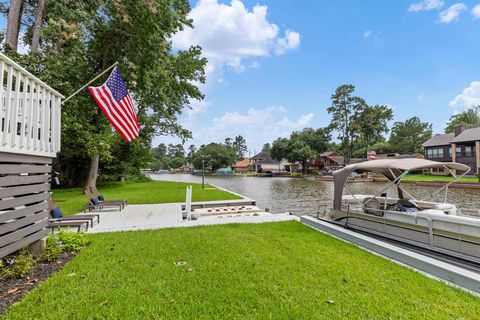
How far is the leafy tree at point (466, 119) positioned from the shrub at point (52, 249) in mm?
71708

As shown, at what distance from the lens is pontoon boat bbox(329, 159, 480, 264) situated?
4.92 metres

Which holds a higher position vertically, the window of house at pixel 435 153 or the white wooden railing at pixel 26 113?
the window of house at pixel 435 153

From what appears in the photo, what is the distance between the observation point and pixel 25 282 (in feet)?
11.7

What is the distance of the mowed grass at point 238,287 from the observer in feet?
9.49

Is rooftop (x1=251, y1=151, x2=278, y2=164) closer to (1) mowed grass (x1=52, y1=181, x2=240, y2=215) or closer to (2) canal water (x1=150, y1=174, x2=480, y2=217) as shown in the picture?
(2) canal water (x1=150, y1=174, x2=480, y2=217)

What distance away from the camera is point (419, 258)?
4379mm

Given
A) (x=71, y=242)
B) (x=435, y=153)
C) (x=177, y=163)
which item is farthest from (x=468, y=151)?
(x=177, y=163)

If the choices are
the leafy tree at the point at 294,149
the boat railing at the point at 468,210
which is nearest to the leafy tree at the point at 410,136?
the leafy tree at the point at 294,149

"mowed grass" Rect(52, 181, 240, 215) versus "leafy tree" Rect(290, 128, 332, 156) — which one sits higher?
"leafy tree" Rect(290, 128, 332, 156)

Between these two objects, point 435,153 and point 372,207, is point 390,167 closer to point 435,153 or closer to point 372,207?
point 372,207

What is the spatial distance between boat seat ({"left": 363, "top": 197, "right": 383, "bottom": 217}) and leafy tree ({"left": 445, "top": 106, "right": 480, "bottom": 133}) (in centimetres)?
6477

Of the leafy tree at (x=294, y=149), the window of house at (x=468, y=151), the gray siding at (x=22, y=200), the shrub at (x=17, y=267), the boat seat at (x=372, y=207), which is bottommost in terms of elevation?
the shrub at (x=17, y=267)

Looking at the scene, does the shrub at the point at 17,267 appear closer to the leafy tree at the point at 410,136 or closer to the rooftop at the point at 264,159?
the leafy tree at the point at 410,136

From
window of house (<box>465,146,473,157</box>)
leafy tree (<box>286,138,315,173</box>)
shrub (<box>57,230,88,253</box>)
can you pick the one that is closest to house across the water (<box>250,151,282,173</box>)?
leafy tree (<box>286,138,315,173</box>)
